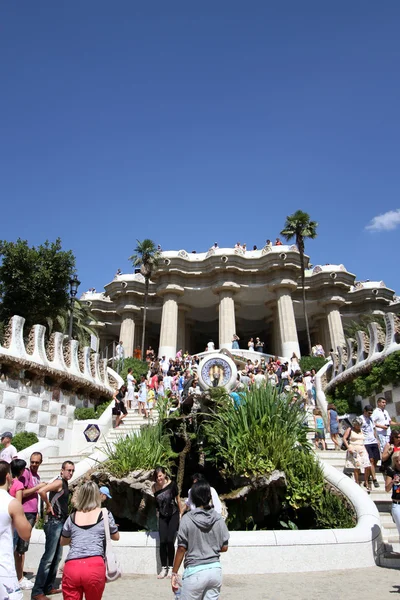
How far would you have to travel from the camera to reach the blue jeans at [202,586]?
3.38m

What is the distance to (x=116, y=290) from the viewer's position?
43.2 metres

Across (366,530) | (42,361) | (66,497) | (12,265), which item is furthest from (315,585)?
(12,265)

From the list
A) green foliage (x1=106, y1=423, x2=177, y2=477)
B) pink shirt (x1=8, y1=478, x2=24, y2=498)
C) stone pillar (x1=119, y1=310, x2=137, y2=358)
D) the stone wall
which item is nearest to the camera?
pink shirt (x1=8, y1=478, x2=24, y2=498)

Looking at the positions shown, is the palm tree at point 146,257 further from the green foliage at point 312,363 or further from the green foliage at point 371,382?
the green foliage at point 371,382

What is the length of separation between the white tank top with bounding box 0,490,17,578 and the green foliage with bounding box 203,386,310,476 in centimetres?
546

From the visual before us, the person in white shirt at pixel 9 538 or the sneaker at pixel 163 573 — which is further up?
the person in white shirt at pixel 9 538

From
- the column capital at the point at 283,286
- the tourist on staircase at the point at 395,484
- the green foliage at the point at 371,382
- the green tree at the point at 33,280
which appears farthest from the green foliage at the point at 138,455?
the column capital at the point at 283,286

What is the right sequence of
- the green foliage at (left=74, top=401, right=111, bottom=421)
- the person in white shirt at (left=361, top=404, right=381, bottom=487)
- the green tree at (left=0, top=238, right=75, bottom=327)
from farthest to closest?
the green tree at (left=0, top=238, right=75, bottom=327), the green foliage at (left=74, top=401, right=111, bottom=421), the person in white shirt at (left=361, top=404, right=381, bottom=487)

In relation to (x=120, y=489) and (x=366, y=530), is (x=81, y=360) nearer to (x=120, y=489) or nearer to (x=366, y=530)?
(x=120, y=489)

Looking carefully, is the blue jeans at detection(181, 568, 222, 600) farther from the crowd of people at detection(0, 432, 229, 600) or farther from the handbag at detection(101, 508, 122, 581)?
the handbag at detection(101, 508, 122, 581)

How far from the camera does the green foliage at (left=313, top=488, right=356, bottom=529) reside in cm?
775

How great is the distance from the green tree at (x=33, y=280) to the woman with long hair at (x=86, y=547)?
65.9 feet

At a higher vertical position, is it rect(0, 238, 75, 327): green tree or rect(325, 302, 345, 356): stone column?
rect(325, 302, 345, 356): stone column

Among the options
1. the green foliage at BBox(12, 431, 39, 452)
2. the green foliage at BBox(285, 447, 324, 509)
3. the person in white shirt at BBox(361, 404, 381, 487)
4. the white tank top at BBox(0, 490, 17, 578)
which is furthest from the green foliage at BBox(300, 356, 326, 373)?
the white tank top at BBox(0, 490, 17, 578)
